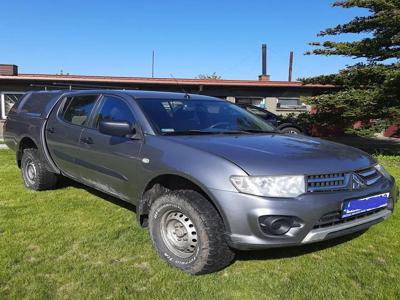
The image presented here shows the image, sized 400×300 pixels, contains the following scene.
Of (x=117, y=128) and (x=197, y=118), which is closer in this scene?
(x=117, y=128)

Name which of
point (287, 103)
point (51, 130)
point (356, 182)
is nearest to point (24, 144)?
point (51, 130)

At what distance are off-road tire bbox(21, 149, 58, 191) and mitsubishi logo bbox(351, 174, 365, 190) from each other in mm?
4245

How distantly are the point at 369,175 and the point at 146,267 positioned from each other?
6.88 feet

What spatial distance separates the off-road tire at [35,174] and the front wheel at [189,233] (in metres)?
2.85

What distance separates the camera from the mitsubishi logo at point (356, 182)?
3.70 m

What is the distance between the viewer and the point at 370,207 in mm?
3822

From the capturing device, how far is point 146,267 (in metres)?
3.92

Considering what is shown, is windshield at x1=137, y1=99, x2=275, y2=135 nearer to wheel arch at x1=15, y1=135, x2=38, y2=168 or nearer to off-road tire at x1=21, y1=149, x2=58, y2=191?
off-road tire at x1=21, y1=149, x2=58, y2=191

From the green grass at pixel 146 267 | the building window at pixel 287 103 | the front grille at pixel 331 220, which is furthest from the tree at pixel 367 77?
the building window at pixel 287 103

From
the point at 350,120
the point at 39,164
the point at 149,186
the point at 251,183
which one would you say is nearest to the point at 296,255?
the point at 251,183

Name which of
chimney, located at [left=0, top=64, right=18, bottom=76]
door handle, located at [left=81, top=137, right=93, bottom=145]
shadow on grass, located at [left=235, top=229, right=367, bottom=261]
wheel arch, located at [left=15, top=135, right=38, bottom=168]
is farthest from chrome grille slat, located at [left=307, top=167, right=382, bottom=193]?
chimney, located at [left=0, top=64, right=18, bottom=76]

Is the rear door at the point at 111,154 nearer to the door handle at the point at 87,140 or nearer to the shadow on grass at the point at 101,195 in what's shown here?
the door handle at the point at 87,140

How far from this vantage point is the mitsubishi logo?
3.70 metres

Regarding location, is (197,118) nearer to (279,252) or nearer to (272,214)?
(279,252)
